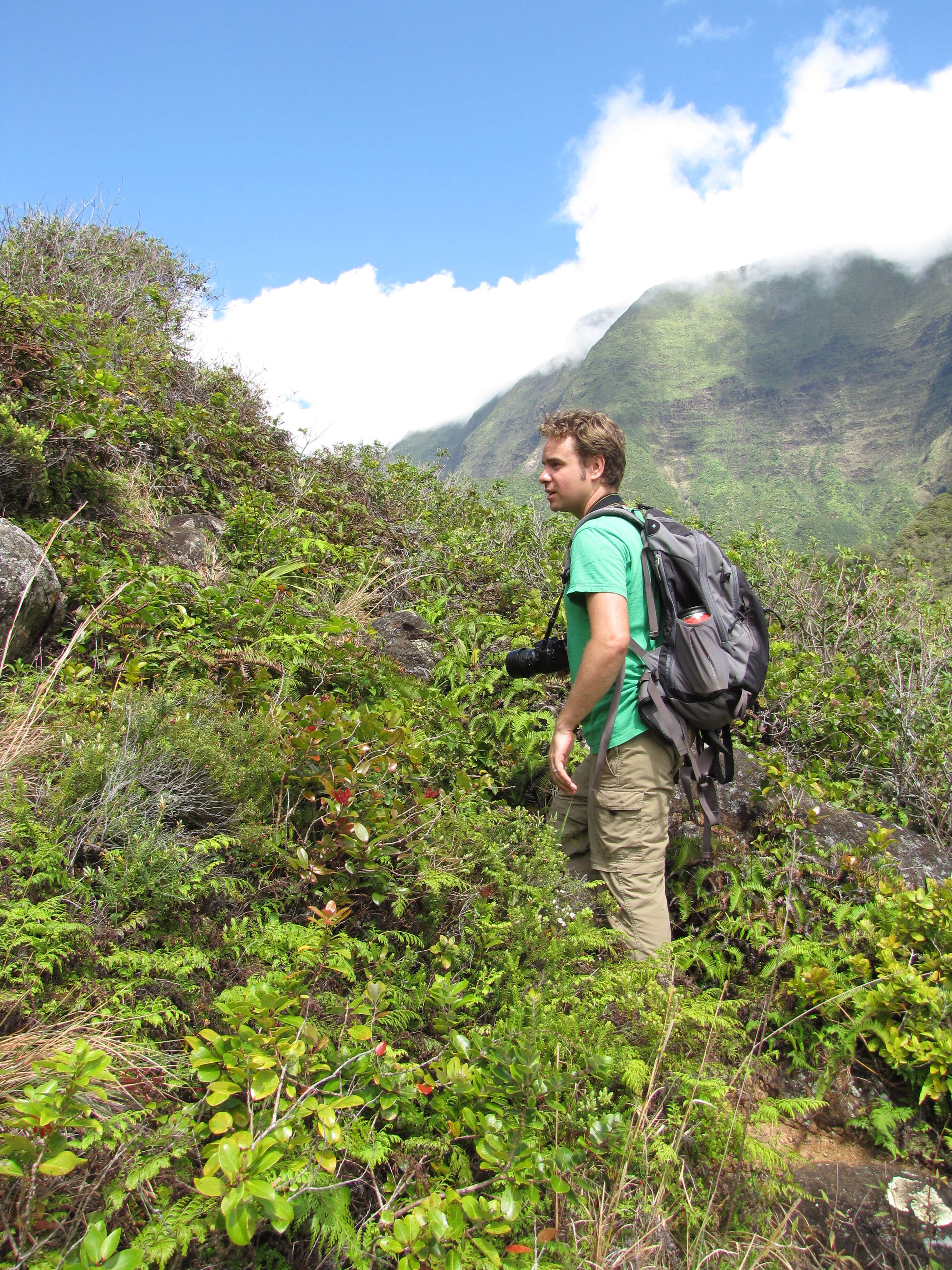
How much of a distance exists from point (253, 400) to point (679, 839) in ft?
25.8

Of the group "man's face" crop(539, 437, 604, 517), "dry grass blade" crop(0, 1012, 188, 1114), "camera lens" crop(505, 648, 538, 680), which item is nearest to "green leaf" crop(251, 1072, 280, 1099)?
"dry grass blade" crop(0, 1012, 188, 1114)

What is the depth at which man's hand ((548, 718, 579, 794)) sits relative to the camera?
Answer: 9.57ft

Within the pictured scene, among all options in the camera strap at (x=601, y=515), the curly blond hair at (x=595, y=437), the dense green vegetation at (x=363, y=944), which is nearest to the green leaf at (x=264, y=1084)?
the dense green vegetation at (x=363, y=944)

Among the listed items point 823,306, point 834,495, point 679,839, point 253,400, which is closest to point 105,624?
point 679,839

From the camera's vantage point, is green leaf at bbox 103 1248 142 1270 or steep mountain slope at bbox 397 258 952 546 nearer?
green leaf at bbox 103 1248 142 1270

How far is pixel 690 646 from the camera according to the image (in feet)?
9.24

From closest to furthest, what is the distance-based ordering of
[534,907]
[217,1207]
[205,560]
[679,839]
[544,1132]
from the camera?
1. [217,1207]
2. [544,1132]
3. [534,907]
4. [679,839]
5. [205,560]

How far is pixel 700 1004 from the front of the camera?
2.59 m

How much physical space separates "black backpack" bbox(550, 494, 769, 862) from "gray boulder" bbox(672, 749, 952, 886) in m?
1.01

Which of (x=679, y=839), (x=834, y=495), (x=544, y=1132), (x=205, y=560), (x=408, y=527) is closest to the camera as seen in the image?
(x=544, y=1132)

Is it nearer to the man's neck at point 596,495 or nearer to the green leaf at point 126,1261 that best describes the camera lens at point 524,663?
the man's neck at point 596,495

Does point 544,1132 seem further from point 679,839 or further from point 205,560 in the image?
point 205,560

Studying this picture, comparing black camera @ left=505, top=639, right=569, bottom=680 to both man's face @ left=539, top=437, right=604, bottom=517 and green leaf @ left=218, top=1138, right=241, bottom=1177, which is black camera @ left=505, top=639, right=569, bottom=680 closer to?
man's face @ left=539, top=437, right=604, bottom=517

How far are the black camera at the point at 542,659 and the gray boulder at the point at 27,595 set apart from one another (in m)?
2.73
